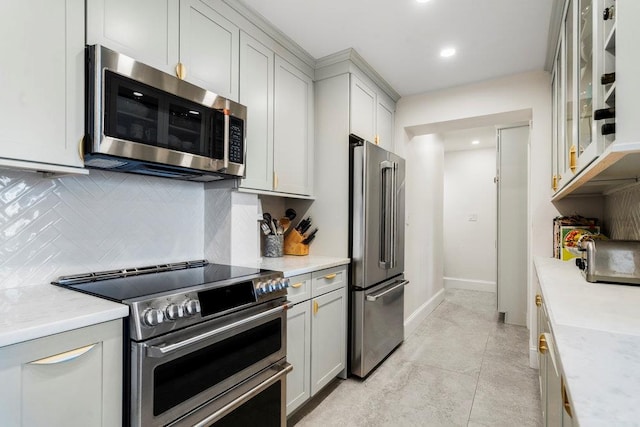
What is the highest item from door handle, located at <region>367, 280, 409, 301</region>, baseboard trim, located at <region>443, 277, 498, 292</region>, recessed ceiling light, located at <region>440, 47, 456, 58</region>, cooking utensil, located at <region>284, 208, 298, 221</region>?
recessed ceiling light, located at <region>440, 47, 456, 58</region>

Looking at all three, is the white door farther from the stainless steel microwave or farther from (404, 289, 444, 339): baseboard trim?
the stainless steel microwave

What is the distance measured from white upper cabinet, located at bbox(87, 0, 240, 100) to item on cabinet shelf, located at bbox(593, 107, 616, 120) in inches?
67.2

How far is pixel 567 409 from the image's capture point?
80cm

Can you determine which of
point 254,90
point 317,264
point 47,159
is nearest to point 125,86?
point 47,159

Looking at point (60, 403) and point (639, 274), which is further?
point (639, 274)

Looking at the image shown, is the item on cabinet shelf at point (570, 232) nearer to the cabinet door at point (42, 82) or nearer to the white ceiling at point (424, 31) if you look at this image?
the white ceiling at point (424, 31)

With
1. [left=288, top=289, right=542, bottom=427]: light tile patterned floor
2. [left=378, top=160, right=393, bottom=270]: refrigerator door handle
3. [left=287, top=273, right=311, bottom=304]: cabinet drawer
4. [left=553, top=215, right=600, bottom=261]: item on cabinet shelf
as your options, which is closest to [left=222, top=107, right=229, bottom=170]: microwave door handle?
[left=287, top=273, right=311, bottom=304]: cabinet drawer

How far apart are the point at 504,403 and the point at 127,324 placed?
2351 millimetres

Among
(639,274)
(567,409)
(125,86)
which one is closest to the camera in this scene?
(567,409)

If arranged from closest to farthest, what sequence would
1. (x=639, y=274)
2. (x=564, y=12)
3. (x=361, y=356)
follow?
(x=639, y=274) → (x=564, y=12) → (x=361, y=356)

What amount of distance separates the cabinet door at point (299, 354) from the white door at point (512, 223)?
2.87 m

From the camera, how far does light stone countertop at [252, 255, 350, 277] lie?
193 cm

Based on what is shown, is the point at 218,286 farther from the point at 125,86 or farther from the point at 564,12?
the point at 564,12

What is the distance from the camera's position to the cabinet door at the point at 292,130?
2.32 meters
